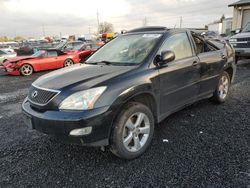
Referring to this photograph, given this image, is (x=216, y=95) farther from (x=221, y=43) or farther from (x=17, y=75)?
(x=17, y=75)

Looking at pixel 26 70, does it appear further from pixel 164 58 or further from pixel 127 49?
pixel 164 58

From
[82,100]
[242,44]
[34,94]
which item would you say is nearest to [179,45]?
[82,100]

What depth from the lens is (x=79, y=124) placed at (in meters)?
2.73

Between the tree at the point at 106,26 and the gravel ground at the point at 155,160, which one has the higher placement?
the tree at the point at 106,26

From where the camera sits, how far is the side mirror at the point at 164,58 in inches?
137

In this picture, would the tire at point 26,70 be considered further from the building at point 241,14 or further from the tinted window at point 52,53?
the building at point 241,14

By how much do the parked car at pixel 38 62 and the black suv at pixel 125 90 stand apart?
8.39m

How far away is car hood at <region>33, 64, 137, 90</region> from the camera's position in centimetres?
301

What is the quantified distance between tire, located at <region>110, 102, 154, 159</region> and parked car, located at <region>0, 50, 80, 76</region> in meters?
9.85

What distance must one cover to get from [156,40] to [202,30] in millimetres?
1866

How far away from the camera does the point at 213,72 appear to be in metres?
4.86

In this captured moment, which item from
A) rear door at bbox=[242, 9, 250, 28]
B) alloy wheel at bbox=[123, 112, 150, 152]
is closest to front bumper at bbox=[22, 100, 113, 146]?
alloy wheel at bbox=[123, 112, 150, 152]

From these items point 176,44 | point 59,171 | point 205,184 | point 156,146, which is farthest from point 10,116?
point 205,184

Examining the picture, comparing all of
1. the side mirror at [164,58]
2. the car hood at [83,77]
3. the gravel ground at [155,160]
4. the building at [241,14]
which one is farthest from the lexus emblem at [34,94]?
the building at [241,14]
